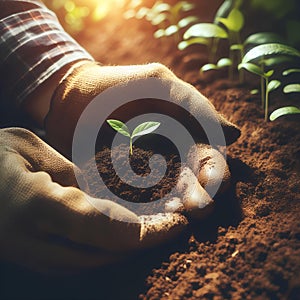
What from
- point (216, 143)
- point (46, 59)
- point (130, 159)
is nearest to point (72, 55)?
point (46, 59)

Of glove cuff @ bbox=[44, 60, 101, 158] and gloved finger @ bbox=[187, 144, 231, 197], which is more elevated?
glove cuff @ bbox=[44, 60, 101, 158]

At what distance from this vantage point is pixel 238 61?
2168mm

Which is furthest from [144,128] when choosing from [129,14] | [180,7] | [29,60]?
[129,14]

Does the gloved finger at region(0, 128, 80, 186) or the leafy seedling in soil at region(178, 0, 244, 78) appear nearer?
the gloved finger at region(0, 128, 80, 186)

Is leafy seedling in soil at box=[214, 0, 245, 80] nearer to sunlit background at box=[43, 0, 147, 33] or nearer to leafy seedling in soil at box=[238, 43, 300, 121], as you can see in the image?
leafy seedling in soil at box=[238, 43, 300, 121]

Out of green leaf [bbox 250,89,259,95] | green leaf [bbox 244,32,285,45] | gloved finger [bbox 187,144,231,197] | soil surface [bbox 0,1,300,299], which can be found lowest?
soil surface [bbox 0,1,300,299]

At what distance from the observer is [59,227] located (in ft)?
3.71

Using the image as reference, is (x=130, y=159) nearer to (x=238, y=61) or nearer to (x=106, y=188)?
(x=106, y=188)

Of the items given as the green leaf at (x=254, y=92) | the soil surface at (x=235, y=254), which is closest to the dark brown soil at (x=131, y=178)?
the soil surface at (x=235, y=254)

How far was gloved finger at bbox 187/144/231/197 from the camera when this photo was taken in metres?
1.32

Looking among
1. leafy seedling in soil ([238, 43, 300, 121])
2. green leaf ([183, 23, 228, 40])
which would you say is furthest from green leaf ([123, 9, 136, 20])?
leafy seedling in soil ([238, 43, 300, 121])

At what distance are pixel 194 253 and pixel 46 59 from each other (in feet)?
3.60

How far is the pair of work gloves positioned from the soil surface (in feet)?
0.19

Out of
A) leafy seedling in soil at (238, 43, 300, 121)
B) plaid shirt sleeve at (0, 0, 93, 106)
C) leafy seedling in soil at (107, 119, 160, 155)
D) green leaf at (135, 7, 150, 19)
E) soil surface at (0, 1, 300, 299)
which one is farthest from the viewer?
green leaf at (135, 7, 150, 19)
